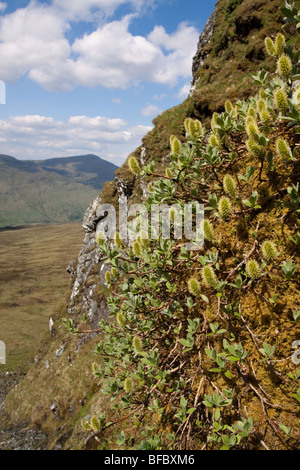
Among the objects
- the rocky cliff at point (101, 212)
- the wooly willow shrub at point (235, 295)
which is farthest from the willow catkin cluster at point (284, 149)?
the rocky cliff at point (101, 212)

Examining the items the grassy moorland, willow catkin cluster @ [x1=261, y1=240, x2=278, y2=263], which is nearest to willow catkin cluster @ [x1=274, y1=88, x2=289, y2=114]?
willow catkin cluster @ [x1=261, y1=240, x2=278, y2=263]

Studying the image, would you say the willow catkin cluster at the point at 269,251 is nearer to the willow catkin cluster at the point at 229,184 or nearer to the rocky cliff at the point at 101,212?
the willow catkin cluster at the point at 229,184

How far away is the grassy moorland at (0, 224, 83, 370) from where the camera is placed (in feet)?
233

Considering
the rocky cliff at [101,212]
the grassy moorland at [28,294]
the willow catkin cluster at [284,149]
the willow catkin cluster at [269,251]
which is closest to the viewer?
the willow catkin cluster at [284,149]

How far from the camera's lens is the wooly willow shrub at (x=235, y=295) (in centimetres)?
271

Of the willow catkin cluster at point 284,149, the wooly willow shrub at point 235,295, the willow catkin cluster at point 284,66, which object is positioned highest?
the willow catkin cluster at point 284,66

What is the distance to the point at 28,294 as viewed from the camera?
4567 inches

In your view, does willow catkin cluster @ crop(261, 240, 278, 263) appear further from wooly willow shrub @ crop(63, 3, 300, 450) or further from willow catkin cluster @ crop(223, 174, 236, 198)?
willow catkin cluster @ crop(223, 174, 236, 198)

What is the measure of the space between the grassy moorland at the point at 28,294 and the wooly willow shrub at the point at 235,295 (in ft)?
139

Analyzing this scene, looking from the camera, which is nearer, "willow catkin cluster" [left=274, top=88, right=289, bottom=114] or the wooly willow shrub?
"willow catkin cluster" [left=274, top=88, right=289, bottom=114]

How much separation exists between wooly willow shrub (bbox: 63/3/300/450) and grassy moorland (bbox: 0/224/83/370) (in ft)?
139

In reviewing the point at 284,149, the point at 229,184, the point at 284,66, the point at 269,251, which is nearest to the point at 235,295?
the point at 269,251

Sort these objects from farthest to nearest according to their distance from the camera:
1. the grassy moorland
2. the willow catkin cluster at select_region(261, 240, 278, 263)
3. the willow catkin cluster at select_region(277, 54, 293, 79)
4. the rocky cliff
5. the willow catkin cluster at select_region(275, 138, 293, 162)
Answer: the grassy moorland < the rocky cliff < the willow catkin cluster at select_region(277, 54, 293, 79) < the willow catkin cluster at select_region(261, 240, 278, 263) < the willow catkin cluster at select_region(275, 138, 293, 162)
